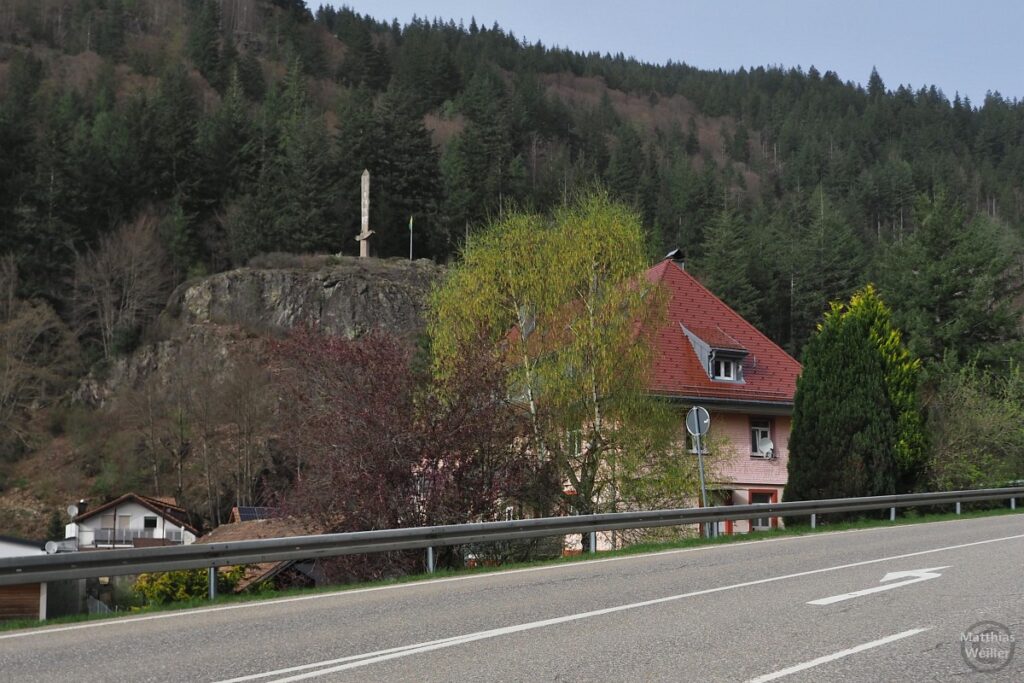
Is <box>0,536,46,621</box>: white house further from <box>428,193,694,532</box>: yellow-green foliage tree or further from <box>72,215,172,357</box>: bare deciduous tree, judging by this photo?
<box>72,215,172,357</box>: bare deciduous tree

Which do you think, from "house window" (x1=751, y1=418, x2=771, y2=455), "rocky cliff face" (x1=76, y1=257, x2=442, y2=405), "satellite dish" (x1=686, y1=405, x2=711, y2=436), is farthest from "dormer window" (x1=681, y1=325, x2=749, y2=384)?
"rocky cliff face" (x1=76, y1=257, x2=442, y2=405)

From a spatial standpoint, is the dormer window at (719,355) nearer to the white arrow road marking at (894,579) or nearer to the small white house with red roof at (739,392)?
the small white house with red roof at (739,392)

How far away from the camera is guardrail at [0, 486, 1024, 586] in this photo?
508 inches

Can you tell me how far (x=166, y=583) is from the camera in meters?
24.4

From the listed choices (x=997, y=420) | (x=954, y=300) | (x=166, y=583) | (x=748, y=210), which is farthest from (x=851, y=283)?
(x=166, y=583)

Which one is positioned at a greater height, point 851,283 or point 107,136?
point 107,136

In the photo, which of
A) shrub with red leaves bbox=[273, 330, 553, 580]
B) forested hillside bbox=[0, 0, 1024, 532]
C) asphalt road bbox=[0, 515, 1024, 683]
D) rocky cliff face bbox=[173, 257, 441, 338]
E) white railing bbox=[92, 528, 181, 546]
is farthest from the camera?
rocky cliff face bbox=[173, 257, 441, 338]

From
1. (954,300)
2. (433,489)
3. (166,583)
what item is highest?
(954,300)

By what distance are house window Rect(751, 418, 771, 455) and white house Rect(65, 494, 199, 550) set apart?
33.9 m

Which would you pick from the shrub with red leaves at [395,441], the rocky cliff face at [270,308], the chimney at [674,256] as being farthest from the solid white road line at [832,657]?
the rocky cliff face at [270,308]

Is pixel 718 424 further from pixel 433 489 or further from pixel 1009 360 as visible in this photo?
pixel 1009 360

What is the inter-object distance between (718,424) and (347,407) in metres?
17.5

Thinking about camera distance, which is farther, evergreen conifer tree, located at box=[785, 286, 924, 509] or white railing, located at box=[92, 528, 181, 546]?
white railing, located at box=[92, 528, 181, 546]

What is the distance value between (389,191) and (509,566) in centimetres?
6742
